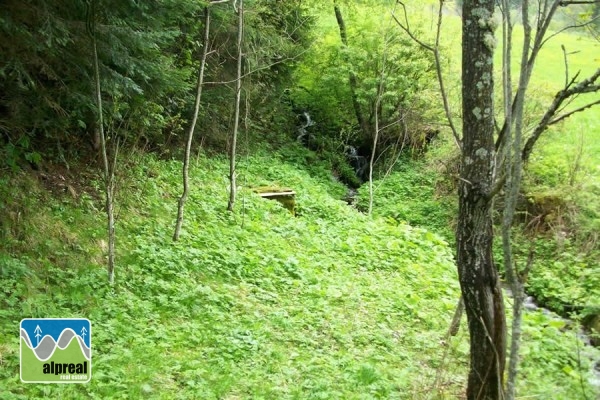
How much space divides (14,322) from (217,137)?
8916 millimetres

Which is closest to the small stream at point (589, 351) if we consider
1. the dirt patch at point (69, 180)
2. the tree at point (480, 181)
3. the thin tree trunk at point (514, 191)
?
the tree at point (480, 181)

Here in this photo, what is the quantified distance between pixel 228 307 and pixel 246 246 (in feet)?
6.64

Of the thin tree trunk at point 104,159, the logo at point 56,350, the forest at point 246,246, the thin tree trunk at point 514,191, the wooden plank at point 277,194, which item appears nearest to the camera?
the thin tree trunk at point 514,191

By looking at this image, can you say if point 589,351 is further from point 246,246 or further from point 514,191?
point 246,246

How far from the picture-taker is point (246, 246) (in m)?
7.44

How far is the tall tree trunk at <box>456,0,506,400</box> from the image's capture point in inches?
136

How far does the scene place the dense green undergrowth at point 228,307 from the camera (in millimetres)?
4098

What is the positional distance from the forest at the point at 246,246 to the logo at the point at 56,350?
0.7 inches

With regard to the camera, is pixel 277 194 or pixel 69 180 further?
pixel 277 194

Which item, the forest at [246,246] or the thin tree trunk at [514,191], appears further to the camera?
the forest at [246,246]

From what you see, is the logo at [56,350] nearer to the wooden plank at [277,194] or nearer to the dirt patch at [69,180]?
the dirt patch at [69,180]

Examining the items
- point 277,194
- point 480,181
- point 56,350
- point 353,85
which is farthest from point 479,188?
point 353,85

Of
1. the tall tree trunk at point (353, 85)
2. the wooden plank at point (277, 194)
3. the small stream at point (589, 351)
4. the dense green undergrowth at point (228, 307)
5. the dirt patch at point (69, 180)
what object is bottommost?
the small stream at point (589, 351)

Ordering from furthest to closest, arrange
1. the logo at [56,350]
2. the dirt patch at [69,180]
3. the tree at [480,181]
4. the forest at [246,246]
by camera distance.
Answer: the dirt patch at [69,180] → the logo at [56,350] → the forest at [246,246] → the tree at [480,181]
